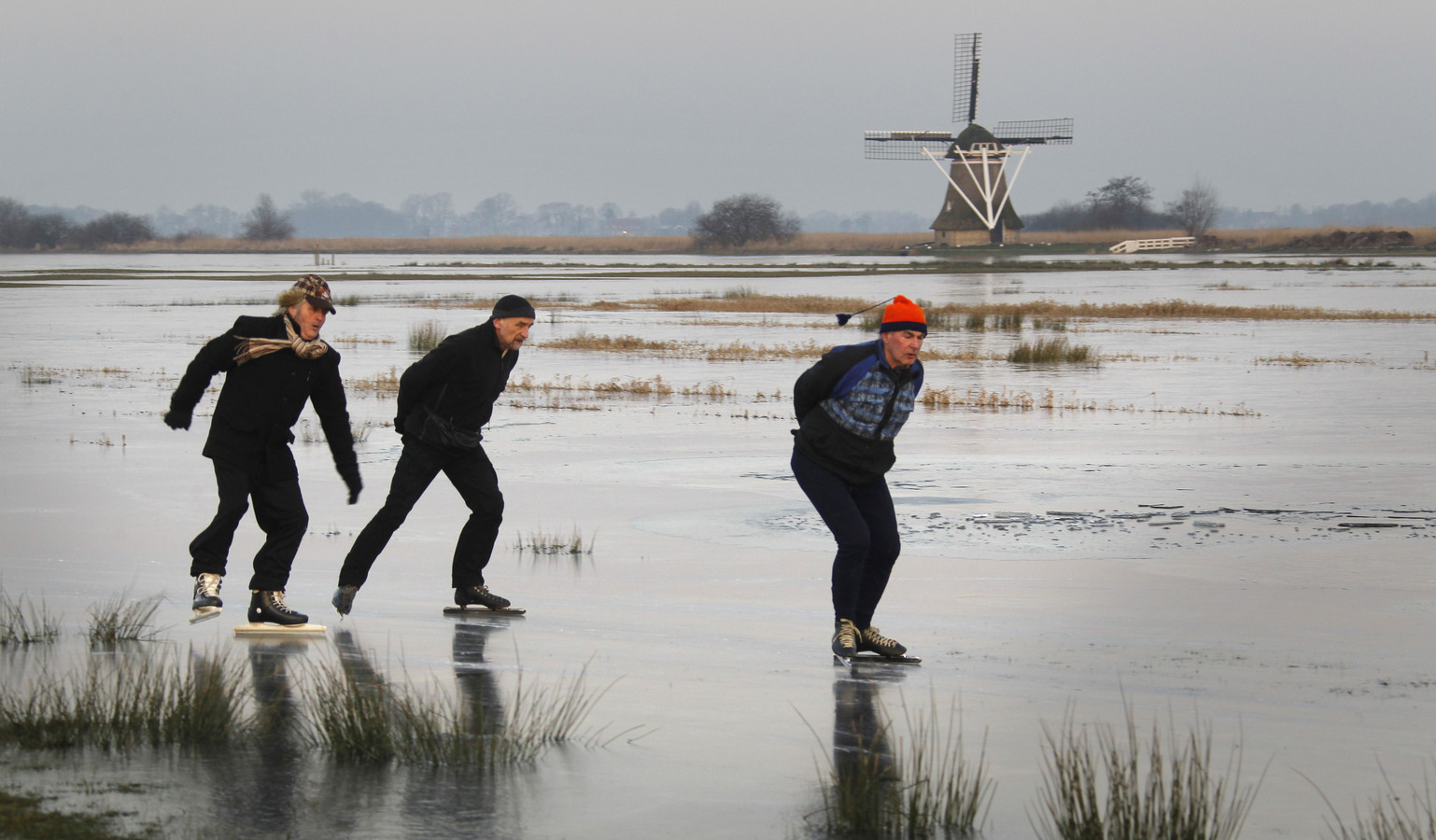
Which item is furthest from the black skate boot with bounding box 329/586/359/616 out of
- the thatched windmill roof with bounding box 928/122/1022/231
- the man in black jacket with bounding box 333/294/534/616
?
the thatched windmill roof with bounding box 928/122/1022/231

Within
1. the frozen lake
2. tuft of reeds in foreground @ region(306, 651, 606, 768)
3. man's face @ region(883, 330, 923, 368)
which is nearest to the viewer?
the frozen lake

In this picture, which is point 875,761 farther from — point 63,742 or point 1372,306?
point 1372,306

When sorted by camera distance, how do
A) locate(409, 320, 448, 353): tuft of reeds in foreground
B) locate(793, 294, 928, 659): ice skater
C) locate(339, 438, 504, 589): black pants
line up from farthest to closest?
1. locate(409, 320, 448, 353): tuft of reeds in foreground
2. locate(339, 438, 504, 589): black pants
3. locate(793, 294, 928, 659): ice skater

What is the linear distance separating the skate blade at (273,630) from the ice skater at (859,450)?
2.40m

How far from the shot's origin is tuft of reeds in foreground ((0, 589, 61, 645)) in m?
6.94

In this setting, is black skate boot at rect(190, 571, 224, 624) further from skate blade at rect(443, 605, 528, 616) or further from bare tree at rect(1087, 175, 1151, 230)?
bare tree at rect(1087, 175, 1151, 230)

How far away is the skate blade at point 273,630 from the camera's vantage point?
7.20 meters

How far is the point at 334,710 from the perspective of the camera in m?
5.40

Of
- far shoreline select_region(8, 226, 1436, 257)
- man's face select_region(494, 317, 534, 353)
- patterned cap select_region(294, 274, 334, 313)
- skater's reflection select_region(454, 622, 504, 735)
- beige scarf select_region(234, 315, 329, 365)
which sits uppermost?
far shoreline select_region(8, 226, 1436, 257)

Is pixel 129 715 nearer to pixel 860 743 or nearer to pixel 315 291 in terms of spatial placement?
pixel 315 291

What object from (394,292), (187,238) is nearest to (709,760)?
(394,292)

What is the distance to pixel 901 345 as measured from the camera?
6.76 meters

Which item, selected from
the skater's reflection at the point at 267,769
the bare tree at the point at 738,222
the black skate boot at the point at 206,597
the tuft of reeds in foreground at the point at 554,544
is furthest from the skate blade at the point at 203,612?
the bare tree at the point at 738,222

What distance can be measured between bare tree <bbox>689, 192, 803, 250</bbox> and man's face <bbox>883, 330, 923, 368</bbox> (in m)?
142
